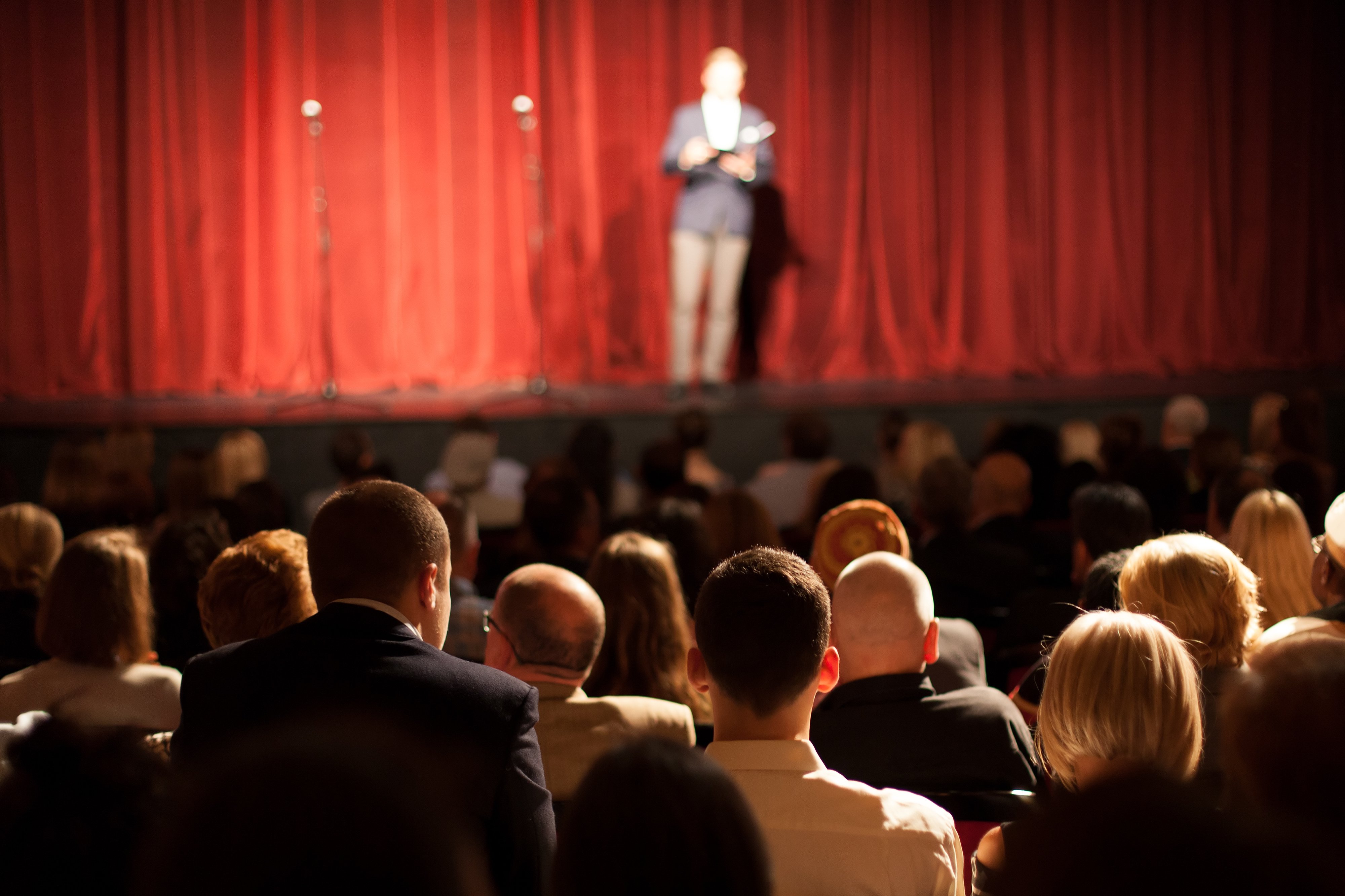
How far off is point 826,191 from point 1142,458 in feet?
15.9

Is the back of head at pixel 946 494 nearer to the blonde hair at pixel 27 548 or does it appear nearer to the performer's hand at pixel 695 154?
the blonde hair at pixel 27 548

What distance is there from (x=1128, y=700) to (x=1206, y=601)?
0.57 meters

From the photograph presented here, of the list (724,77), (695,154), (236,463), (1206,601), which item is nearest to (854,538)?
(1206,601)

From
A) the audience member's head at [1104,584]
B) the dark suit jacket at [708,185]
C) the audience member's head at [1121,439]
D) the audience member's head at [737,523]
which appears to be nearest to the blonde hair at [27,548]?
the audience member's head at [737,523]

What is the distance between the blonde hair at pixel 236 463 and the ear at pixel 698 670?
3.08 meters

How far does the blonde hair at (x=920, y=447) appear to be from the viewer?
4.92 meters

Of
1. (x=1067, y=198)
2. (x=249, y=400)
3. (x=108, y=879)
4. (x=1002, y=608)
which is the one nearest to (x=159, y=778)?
(x=108, y=879)

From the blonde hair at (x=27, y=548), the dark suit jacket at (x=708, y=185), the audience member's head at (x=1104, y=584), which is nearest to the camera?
the audience member's head at (x=1104, y=584)

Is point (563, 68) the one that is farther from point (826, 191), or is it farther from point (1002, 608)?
point (1002, 608)

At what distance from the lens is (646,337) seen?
8305 millimetres

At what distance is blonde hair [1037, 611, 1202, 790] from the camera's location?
1.50m

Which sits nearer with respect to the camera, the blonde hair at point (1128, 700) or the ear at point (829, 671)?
the blonde hair at point (1128, 700)

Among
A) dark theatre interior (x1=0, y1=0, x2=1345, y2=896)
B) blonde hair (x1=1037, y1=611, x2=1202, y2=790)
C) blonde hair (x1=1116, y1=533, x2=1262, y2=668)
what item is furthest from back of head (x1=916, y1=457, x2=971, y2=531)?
blonde hair (x1=1037, y1=611, x2=1202, y2=790)

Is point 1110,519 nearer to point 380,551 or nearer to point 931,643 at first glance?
point 931,643
